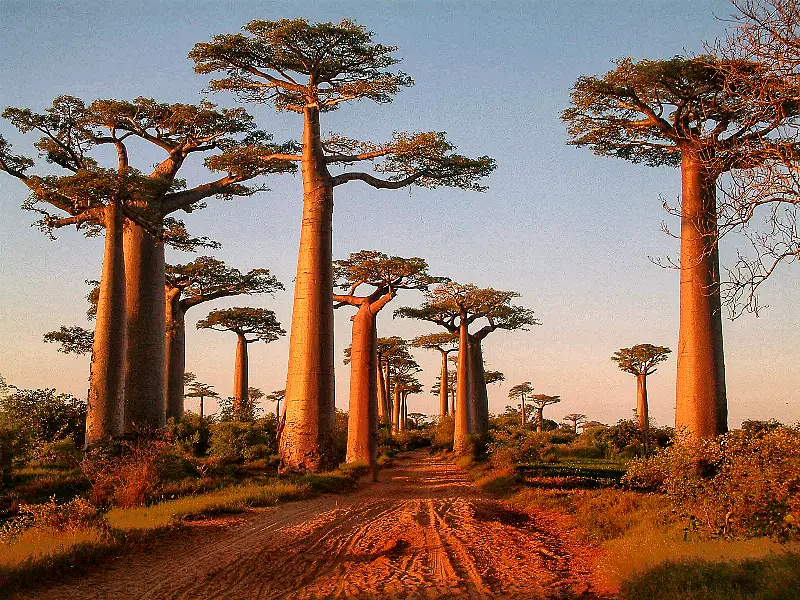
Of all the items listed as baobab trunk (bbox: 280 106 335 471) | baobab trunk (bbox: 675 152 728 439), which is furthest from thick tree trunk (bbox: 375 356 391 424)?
baobab trunk (bbox: 675 152 728 439)

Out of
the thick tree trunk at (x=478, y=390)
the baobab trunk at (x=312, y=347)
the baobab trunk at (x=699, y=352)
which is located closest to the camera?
the baobab trunk at (x=699, y=352)

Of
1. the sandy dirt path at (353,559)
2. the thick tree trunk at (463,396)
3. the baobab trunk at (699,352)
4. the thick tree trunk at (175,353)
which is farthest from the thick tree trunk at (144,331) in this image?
the thick tree trunk at (463,396)

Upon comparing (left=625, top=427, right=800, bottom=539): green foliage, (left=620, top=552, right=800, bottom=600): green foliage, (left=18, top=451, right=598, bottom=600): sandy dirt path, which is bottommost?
(left=18, top=451, right=598, bottom=600): sandy dirt path

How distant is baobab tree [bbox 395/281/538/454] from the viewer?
24438 mm

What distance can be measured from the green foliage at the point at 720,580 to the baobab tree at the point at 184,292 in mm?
17152

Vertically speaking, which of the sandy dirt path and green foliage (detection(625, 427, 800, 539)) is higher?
green foliage (detection(625, 427, 800, 539))

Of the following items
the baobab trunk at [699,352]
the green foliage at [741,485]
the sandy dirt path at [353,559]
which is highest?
the baobab trunk at [699,352]

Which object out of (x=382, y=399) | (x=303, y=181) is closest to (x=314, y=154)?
(x=303, y=181)

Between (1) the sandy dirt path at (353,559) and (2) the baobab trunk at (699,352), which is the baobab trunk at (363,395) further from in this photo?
(1) the sandy dirt path at (353,559)

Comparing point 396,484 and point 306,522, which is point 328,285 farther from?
point 306,522

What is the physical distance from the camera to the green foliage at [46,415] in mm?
13758

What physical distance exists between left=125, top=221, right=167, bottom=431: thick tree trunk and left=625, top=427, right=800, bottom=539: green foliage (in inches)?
425

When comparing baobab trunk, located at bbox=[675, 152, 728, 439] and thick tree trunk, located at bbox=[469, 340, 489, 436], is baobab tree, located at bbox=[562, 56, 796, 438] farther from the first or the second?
thick tree trunk, located at bbox=[469, 340, 489, 436]

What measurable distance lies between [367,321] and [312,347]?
5360mm
